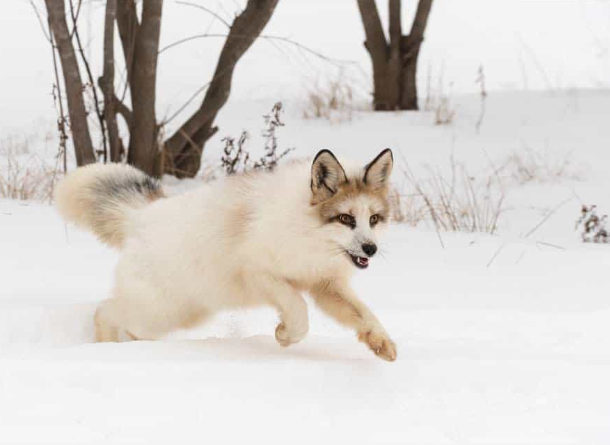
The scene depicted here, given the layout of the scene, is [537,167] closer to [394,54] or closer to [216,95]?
[394,54]

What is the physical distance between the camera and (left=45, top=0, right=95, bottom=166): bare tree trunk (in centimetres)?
561

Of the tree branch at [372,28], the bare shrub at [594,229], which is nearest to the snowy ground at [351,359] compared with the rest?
the bare shrub at [594,229]

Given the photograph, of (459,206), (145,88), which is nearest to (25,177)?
(145,88)

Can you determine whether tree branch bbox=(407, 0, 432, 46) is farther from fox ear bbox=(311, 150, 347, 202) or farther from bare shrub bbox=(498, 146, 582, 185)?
fox ear bbox=(311, 150, 347, 202)

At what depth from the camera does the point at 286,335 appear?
3.11m

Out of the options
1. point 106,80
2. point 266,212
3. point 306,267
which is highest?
point 106,80

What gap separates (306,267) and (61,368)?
3.26 feet

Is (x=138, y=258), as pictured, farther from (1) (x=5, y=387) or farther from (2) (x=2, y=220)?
(2) (x=2, y=220)

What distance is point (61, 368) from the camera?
2717 mm

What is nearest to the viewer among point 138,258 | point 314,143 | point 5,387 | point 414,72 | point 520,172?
point 5,387

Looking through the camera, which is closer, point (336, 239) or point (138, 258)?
point (336, 239)

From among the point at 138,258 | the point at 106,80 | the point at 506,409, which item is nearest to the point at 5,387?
the point at 138,258

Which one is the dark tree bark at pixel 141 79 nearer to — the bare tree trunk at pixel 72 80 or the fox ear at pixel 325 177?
the bare tree trunk at pixel 72 80

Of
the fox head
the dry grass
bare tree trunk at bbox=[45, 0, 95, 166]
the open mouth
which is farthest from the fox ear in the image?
the dry grass
